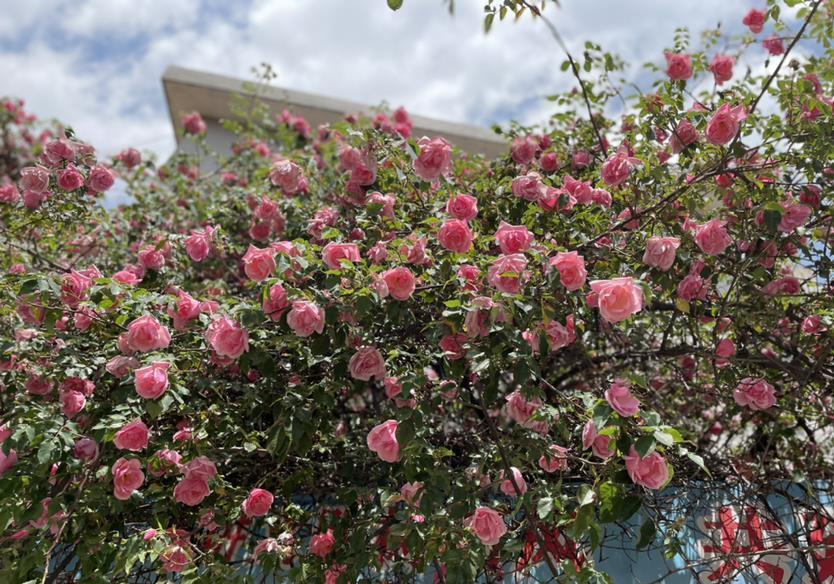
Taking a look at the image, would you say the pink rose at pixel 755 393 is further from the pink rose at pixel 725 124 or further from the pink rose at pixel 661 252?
the pink rose at pixel 725 124

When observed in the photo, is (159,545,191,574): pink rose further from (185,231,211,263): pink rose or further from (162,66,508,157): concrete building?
(162,66,508,157): concrete building

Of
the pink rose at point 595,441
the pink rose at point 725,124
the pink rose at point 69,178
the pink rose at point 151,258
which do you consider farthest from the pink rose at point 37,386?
the pink rose at point 725,124

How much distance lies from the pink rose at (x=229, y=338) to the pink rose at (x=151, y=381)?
17 cm

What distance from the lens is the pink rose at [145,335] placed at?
6.55ft

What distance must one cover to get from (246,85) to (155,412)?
452 centimetres

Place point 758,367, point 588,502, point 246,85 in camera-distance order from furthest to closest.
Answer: point 246,85 < point 758,367 < point 588,502

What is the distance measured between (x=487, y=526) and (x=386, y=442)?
374 mm

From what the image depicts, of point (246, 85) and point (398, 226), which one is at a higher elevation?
point (246, 85)

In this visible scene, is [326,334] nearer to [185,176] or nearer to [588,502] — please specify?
[588,502]

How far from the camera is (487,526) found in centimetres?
185

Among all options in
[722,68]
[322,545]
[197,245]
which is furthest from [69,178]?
[722,68]

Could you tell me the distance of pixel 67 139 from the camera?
291 centimetres

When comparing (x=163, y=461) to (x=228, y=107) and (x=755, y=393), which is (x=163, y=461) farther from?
(x=228, y=107)

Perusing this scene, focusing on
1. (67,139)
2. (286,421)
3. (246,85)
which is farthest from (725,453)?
(246,85)
